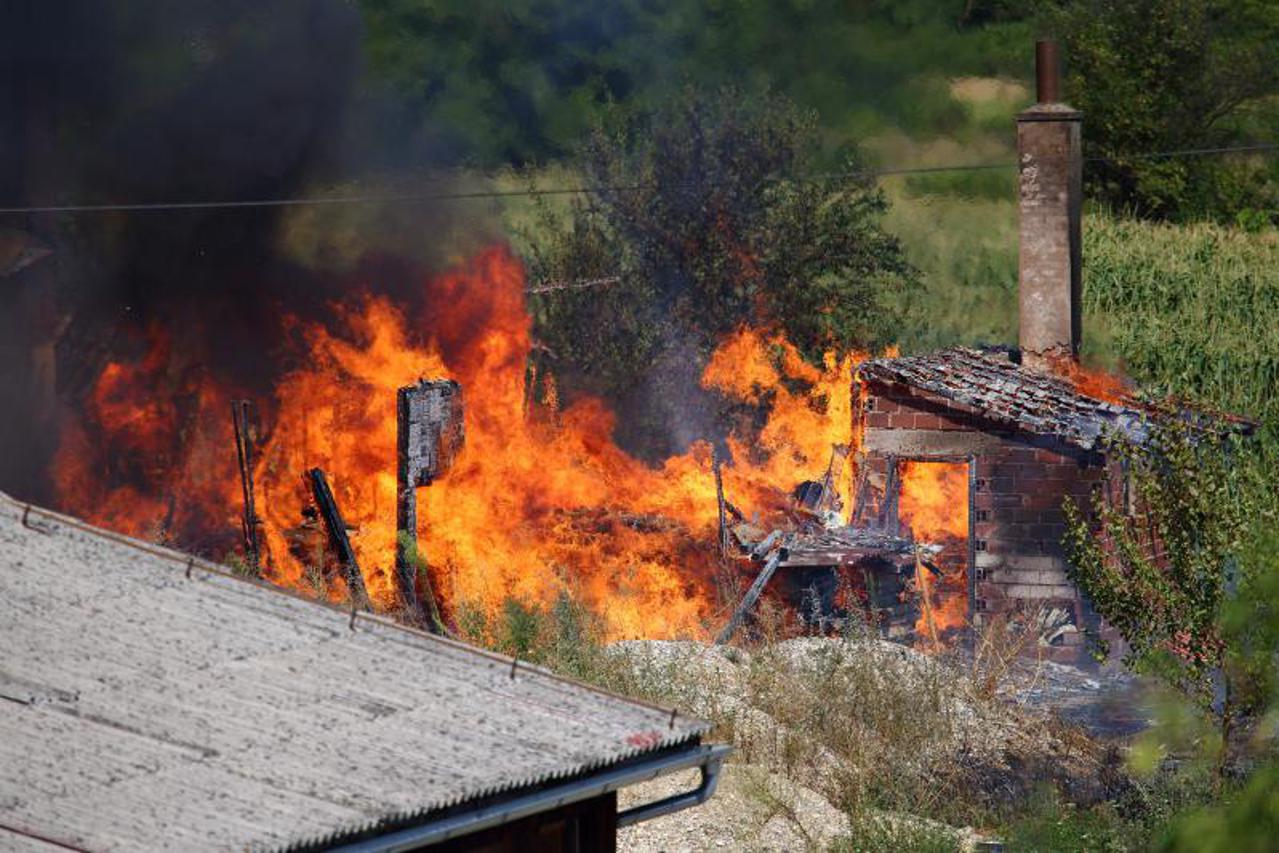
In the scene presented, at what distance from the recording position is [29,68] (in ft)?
78.1

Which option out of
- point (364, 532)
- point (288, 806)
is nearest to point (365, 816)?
point (288, 806)

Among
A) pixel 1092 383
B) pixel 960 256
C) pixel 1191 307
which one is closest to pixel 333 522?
pixel 1092 383

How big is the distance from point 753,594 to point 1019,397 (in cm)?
392

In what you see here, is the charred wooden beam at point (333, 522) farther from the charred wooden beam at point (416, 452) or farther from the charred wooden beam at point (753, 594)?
the charred wooden beam at point (753, 594)

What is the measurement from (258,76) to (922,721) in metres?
13.3

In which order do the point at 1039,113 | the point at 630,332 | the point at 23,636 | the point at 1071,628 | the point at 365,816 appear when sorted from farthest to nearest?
1. the point at 630,332
2. the point at 1039,113
3. the point at 1071,628
4. the point at 23,636
5. the point at 365,816

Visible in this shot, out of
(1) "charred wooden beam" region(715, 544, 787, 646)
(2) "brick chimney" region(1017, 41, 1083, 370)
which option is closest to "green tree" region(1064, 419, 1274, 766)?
(1) "charred wooden beam" region(715, 544, 787, 646)

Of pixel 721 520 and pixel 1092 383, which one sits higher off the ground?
pixel 1092 383

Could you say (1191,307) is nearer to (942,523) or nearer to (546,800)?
(942,523)

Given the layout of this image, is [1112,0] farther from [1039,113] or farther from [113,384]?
[113,384]

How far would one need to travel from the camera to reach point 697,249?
31062 mm

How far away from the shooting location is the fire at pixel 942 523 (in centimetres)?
2205

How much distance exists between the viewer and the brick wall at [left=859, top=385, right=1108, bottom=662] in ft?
70.6

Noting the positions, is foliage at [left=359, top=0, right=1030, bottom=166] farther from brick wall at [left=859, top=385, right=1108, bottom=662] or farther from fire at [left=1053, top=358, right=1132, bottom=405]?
brick wall at [left=859, top=385, right=1108, bottom=662]
